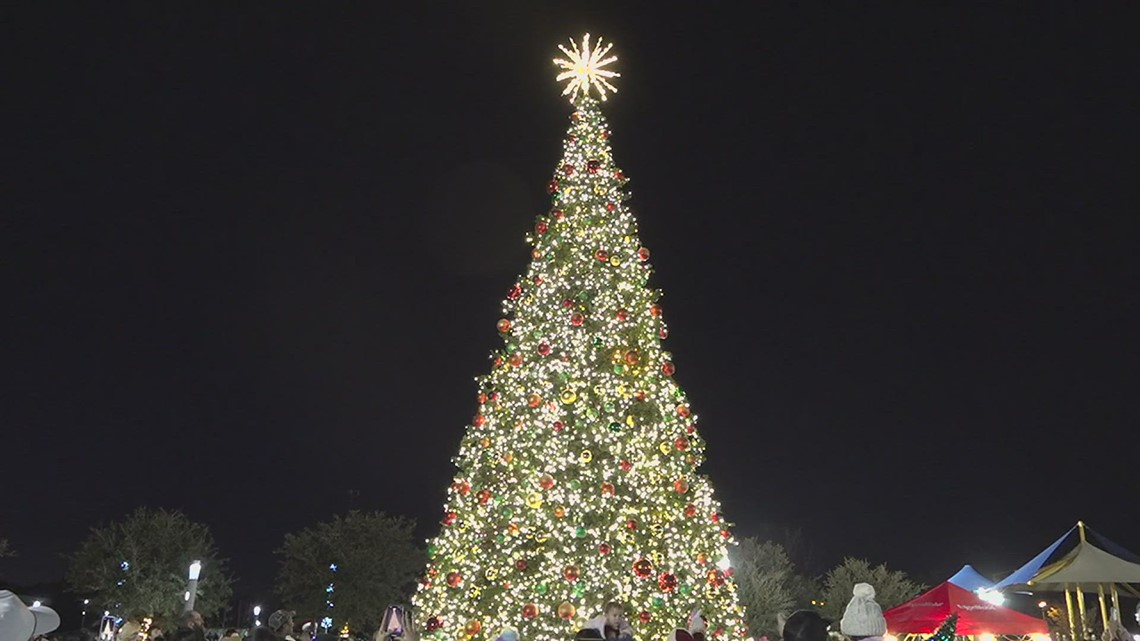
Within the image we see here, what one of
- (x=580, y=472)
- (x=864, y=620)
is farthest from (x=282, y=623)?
(x=864, y=620)

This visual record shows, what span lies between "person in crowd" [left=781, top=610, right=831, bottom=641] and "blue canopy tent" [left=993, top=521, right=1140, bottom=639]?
42.7ft

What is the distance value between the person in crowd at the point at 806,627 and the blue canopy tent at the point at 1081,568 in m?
13.0

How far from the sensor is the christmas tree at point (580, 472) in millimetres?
13281

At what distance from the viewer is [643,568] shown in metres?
13.0

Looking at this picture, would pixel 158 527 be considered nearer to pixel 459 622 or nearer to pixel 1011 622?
pixel 459 622

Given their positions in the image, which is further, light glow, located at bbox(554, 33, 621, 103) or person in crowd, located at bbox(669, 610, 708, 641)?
light glow, located at bbox(554, 33, 621, 103)

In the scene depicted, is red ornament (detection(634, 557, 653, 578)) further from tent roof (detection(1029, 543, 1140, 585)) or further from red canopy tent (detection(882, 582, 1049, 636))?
tent roof (detection(1029, 543, 1140, 585))

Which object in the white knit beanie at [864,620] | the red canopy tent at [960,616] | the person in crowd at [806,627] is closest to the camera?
the person in crowd at [806,627]

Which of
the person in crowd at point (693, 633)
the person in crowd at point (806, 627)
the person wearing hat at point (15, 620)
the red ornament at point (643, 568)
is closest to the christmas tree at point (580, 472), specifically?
the red ornament at point (643, 568)

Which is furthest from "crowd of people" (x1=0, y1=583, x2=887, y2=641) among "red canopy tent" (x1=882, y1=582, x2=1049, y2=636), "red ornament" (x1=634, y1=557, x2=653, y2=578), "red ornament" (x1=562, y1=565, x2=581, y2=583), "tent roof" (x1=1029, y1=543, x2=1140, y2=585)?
"tent roof" (x1=1029, y1=543, x2=1140, y2=585)

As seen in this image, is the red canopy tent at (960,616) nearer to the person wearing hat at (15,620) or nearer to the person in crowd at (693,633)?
the person in crowd at (693,633)

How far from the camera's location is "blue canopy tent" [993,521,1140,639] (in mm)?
15828

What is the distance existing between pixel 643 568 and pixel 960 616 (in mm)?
4886

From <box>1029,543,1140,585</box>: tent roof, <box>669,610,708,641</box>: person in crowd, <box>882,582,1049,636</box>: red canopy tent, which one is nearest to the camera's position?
<box>669,610,708,641</box>: person in crowd
